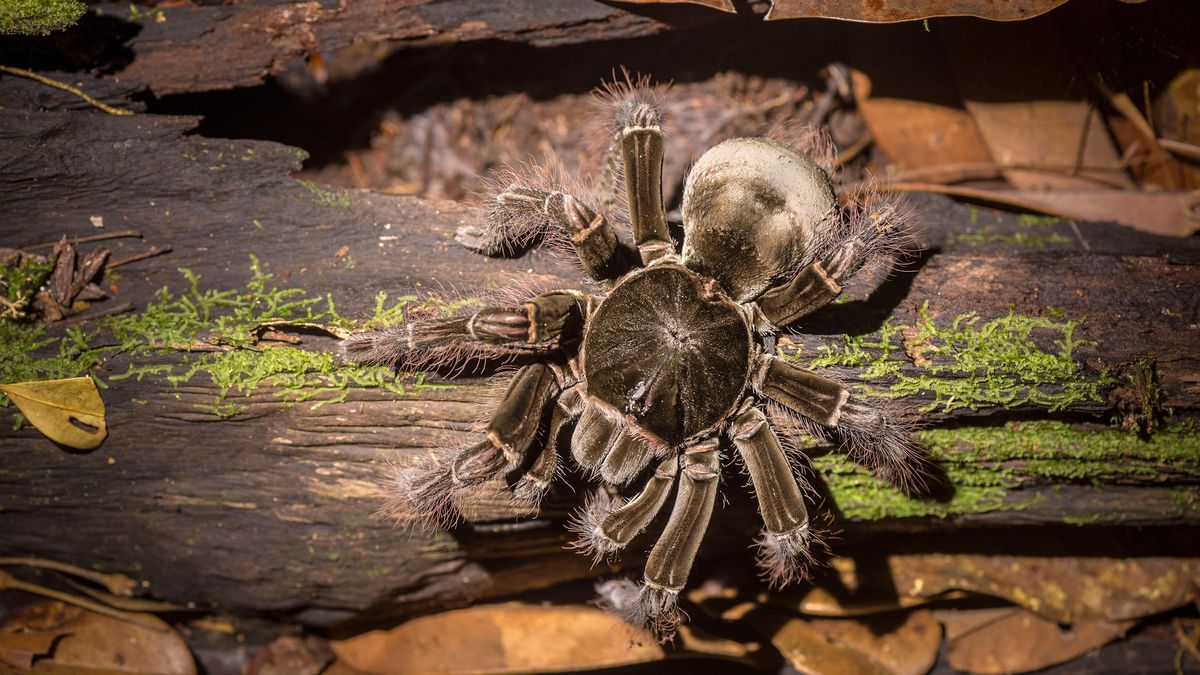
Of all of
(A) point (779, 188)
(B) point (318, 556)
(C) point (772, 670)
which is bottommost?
(C) point (772, 670)

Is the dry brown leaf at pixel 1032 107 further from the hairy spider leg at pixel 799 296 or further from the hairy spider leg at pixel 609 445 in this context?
the hairy spider leg at pixel 609 445

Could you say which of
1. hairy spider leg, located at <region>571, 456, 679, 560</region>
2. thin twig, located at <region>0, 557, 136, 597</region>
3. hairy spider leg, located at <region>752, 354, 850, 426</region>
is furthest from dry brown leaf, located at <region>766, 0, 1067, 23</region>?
thin twig, located at <region>0, 557, 136, 597</region>

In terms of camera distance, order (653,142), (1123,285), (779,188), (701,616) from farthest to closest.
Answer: (701,616) → (1123,285) → (653,142) → (779,188)

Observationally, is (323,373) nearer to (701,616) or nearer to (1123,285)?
(701,616)

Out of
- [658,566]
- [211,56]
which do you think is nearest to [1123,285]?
[658,566]

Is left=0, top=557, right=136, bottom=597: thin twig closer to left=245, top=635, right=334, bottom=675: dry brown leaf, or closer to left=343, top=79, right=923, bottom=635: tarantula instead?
left=245, top=635, right=334, bottom=675: dry brown leaf

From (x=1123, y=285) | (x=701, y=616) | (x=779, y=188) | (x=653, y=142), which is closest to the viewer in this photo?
(x=779, y=188)

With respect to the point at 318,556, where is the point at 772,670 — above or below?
below
